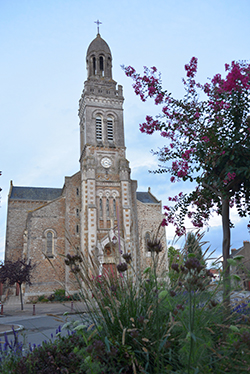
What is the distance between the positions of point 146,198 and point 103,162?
45.3 feet

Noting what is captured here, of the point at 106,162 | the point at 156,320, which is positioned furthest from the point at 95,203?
the point at 156,320

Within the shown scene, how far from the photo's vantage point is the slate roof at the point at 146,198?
140ft

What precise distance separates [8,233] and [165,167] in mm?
35889

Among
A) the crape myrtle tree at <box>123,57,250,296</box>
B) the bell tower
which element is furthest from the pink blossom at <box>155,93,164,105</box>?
the bell tower

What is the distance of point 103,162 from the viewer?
104 feet

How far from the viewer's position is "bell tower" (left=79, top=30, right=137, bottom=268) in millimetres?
29141

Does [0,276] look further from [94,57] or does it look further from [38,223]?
[94,57]

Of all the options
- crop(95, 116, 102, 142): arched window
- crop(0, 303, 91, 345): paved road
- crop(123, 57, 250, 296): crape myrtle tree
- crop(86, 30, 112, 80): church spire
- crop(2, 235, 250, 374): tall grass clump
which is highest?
crop(86, 30, 112, 80): church spire

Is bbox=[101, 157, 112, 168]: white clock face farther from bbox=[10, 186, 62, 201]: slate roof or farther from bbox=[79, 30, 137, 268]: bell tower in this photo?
bbox=[10, 186, 62, 201]: slate roof

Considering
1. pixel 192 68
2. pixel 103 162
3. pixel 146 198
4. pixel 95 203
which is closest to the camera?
pixel 192 68

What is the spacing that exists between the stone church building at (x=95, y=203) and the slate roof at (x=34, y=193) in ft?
32.4

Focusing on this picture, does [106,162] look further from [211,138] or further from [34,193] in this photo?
[211,138]

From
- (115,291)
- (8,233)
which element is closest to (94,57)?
(8,233)

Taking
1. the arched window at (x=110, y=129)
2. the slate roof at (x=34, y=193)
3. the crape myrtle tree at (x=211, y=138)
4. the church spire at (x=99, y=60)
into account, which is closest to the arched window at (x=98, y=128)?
the arched window at (x=110, y=129)
